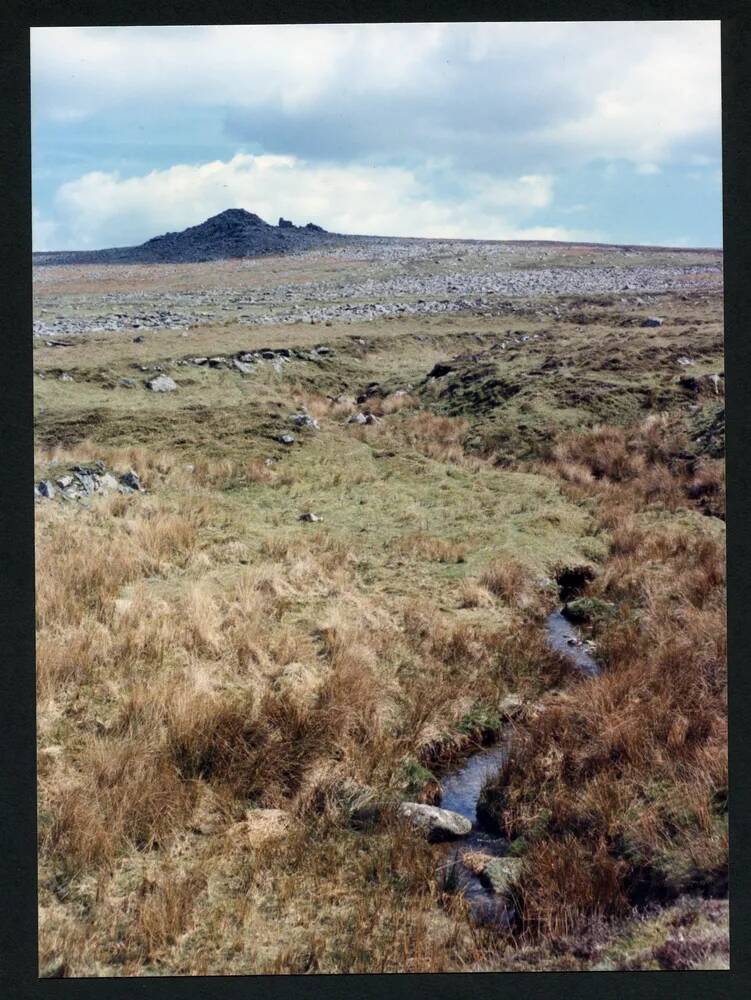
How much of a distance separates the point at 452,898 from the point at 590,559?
5.99m

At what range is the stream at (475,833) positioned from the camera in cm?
473

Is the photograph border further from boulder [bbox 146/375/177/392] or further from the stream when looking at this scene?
boulder [bbox 146/375/177/392]

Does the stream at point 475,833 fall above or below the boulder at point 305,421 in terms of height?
below

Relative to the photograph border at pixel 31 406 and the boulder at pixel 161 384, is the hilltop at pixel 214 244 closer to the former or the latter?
the boulder at pixel 161 384

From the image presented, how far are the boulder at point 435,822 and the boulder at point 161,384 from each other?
11.3 metres

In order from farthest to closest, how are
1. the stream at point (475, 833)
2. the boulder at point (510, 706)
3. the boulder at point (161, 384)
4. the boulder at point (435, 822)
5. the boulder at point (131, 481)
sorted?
1. the boulder at point (161, 384)
2. the boulder at point (131, 481)
3. the boulder at point (510, 706)
4. the boulder at point (435, 822)
5. the stream at point (475, 833)

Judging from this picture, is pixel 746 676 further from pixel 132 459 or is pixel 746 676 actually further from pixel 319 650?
pixel 132 459

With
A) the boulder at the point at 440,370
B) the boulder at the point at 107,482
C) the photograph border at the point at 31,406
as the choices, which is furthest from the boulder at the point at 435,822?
the boulder at the point at 440,370

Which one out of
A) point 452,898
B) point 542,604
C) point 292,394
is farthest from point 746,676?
point 292,394

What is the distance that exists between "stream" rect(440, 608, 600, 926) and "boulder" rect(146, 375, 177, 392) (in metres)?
10.1

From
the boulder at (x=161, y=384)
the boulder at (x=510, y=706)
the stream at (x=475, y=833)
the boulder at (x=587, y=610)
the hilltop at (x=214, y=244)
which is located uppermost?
the hilltop at (x=214, y=244)

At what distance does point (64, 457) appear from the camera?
11430 mm

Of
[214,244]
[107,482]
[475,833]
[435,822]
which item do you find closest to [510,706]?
[475,833]

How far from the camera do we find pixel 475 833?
541cm
